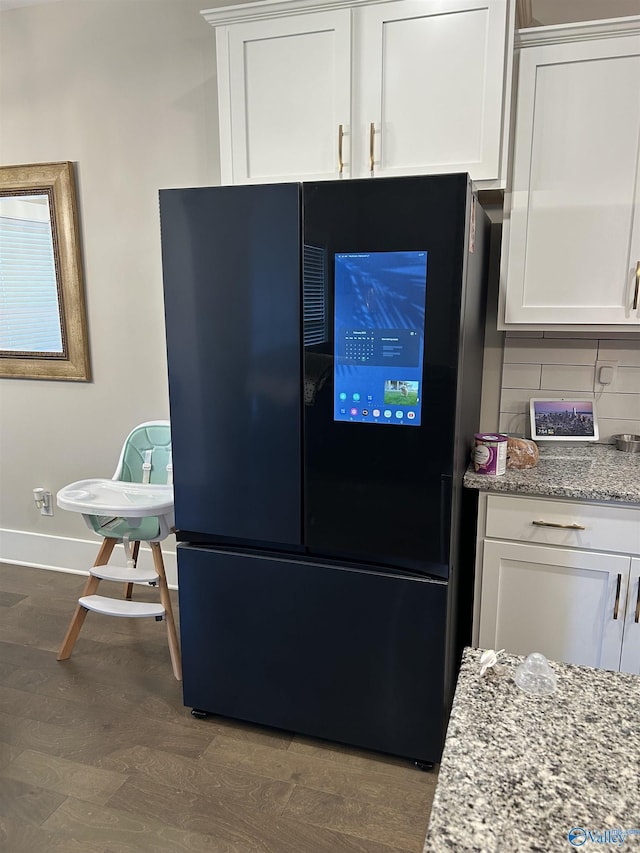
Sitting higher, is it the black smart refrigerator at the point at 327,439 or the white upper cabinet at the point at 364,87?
the white upper cabinet at the point at 364,87

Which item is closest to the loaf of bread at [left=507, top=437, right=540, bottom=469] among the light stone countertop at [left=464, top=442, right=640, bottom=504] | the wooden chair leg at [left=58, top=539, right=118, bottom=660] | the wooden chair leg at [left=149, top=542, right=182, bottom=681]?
the light stone countertop at [left=464, top=442, right=640, bottom=504]

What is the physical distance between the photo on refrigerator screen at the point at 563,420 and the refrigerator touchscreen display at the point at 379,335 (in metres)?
0.91

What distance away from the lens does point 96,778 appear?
1.95 meters

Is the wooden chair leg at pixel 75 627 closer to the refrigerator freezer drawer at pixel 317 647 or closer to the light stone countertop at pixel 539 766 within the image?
the refrigerator freezer drawer at pixel 317 647

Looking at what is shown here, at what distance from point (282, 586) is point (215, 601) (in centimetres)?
26

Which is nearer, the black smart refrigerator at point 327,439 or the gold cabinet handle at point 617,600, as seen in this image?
the black smart refrigerator at point 327,439

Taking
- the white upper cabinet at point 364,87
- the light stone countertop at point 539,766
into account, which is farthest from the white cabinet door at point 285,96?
the light stone countertop at point 539,766

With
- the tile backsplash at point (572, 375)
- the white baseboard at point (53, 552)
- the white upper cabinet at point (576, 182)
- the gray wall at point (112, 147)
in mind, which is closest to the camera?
the white upper cabinet at point (576, 182)

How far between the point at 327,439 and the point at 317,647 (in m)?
0.67

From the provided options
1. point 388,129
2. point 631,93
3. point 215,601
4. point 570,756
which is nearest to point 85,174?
point 388,129

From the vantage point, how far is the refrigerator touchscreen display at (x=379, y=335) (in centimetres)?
171

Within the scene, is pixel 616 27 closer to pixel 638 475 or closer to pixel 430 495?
pixel 638 475

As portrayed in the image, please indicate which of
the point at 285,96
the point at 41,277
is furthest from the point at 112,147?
the point at 285,96

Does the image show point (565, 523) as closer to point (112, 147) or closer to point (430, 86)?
point (430, 86)
